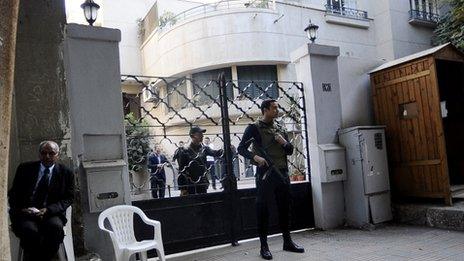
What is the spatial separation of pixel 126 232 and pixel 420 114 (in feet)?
15.5

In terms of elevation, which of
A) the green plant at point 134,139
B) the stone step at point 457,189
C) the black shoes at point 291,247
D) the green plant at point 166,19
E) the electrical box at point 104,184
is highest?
the green plant at point 166,19

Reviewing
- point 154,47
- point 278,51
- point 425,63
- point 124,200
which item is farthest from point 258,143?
point 154,47

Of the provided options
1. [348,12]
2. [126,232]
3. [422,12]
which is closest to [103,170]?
[126,232]

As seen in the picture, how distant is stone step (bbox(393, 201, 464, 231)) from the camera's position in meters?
5.75

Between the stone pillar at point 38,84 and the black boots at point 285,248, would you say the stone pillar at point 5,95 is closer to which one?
the stone pillar at point 38,84

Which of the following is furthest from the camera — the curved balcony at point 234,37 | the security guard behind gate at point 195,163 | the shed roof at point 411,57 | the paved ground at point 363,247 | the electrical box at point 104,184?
the curved balcony at point 234,37

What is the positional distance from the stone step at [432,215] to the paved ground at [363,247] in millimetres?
139

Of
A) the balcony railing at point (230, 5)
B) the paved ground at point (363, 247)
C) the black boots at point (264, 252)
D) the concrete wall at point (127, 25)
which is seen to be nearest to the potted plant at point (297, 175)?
the paved ground at point (363, 247)

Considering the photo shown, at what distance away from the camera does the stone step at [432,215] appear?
5746mm

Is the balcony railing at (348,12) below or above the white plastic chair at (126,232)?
above

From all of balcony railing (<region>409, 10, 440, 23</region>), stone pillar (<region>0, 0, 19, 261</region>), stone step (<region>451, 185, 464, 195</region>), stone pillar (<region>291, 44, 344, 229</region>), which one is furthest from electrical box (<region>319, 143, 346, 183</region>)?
balcony railing (<region>409, 10, 440, 23</region>)

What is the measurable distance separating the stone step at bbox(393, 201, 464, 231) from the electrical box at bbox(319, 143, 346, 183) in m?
1.11

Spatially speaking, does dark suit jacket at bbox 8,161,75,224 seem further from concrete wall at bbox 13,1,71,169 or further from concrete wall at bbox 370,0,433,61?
concrete wall at bbox 370,0,433,61

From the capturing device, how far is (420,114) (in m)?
6.30
